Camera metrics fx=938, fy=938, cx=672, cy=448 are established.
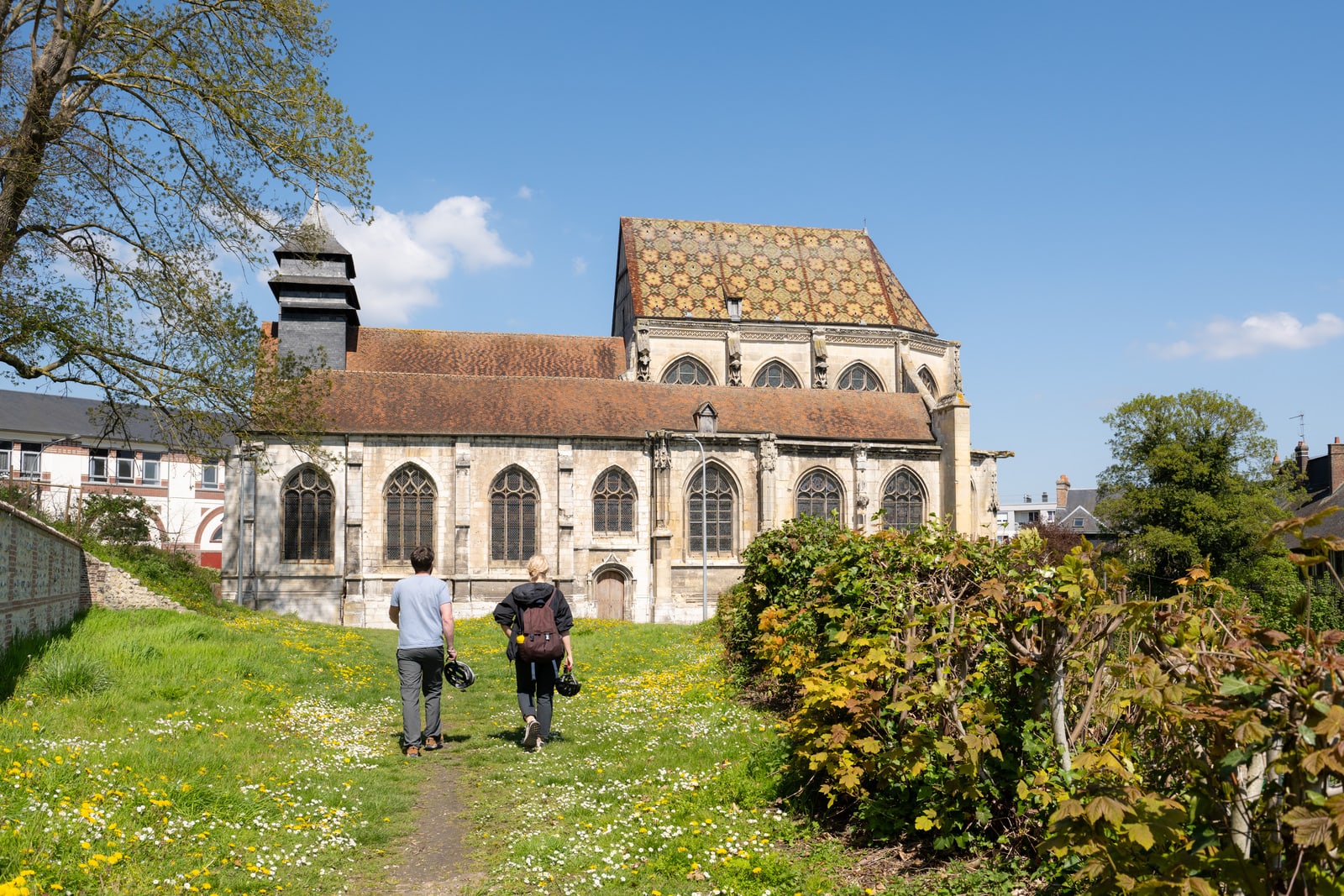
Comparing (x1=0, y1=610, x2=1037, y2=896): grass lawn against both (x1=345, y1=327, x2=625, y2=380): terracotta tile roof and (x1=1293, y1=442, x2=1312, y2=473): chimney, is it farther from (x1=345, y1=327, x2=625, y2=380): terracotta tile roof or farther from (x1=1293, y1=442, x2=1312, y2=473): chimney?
(x1=1293, y1=442, x2=1312, y2=473): chimney

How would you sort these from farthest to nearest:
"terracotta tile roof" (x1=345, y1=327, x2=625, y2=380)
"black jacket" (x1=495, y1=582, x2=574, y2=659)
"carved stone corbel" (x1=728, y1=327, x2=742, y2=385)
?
"carved stone corbel" (x1=728, y1=327, x2=742, y2=385) < "terracotta tile roof" (x1=345, y1=327, x2=625, y2=380) < "black jacket" (x1=495, y1=582, x2=574, y2=659)

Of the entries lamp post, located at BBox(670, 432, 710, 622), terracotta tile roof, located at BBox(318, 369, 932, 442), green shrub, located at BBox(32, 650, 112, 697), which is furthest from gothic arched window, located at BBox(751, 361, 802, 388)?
green shrub, located at BBox(32, 650, 112, 697)

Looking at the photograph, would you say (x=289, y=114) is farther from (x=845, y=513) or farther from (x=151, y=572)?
(x=845, y=513)

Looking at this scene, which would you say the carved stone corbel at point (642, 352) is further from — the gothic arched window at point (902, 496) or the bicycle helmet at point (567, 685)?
the bicycle helmet at point (567, 685)

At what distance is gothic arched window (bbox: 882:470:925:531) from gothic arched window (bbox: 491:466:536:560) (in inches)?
502

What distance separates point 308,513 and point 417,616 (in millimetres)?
23083

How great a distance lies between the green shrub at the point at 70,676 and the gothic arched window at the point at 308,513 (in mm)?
20579

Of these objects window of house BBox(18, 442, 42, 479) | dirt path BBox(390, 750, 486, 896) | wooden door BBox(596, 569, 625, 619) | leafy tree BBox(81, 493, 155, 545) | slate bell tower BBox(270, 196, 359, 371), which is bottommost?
wooden door BBox(596, 569, 625, 619)

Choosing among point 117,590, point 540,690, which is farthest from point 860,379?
point 540,690

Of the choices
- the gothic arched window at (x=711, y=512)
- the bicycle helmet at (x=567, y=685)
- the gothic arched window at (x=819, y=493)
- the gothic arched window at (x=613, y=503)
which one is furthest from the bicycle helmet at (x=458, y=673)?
the gothic arched window at (x=819, y=493)

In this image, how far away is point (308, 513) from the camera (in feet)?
98.3

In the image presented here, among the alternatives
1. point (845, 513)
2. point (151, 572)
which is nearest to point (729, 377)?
point (845, 513)

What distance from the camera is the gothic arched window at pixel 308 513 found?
1172 inches

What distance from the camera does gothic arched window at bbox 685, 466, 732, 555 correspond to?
3225cm
